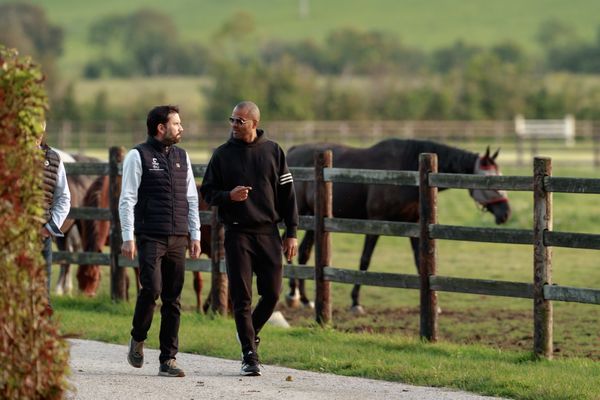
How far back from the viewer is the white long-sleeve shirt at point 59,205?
927 cm

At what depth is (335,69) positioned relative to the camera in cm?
13538

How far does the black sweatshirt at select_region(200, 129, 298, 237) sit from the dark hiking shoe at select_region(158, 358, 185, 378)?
103 centimetres

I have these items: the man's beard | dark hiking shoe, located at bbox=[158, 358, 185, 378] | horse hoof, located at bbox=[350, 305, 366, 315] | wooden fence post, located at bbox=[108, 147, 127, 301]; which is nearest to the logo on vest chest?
the man's beard

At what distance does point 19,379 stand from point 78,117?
69.7m

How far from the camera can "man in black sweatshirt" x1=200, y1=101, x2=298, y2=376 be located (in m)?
9.29

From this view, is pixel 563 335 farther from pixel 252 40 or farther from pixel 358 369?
pixel 252 40

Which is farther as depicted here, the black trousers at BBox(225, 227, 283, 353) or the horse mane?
the horse mane

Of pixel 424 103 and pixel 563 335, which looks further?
pixel 424 103

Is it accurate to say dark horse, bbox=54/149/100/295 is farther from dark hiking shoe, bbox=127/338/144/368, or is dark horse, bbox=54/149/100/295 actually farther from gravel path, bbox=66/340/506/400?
dark hiking shoe, bbox=127/338/144/368

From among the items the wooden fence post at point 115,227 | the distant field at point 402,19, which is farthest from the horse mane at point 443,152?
the distant field at point 402,19

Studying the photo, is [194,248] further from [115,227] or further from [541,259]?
[115,227]

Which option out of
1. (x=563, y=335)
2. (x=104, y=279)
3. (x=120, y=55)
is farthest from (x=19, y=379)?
(x=120, y=55)

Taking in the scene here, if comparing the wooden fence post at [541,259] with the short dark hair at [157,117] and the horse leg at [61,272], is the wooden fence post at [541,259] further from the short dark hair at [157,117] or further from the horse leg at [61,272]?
the horse leg at [61,272]

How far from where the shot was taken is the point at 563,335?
40.8 ft
